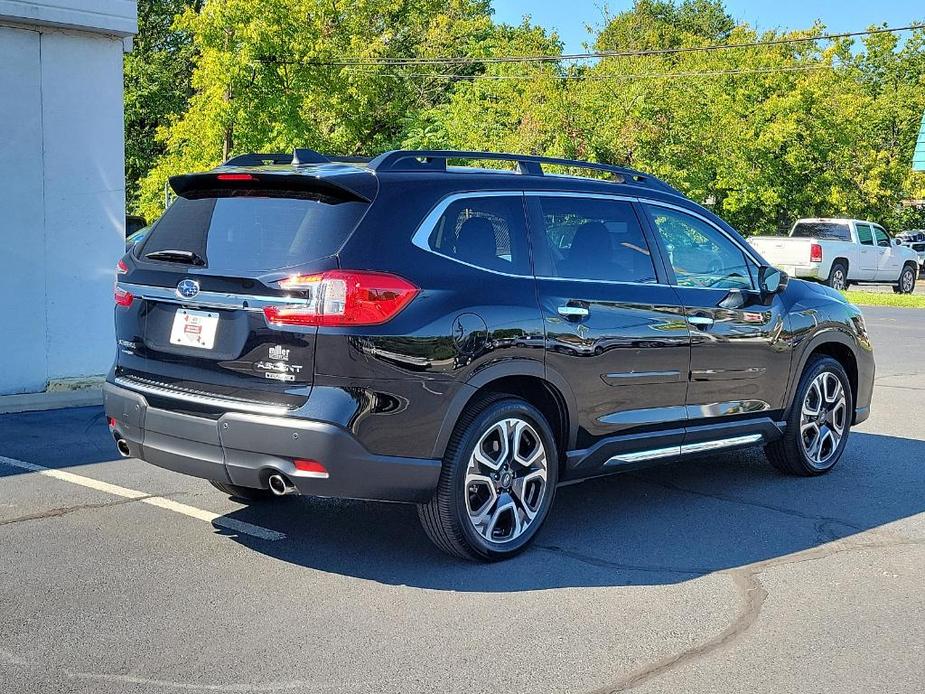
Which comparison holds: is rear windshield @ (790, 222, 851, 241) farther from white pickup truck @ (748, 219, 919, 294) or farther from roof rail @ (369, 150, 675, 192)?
roof rail @ (369, 150, 675, 192)

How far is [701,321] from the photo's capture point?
20.8 ft

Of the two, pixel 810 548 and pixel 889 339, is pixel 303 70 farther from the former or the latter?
pixel 810 548

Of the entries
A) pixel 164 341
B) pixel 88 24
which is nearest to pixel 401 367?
pixel 164 341

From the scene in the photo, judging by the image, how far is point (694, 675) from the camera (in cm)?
401

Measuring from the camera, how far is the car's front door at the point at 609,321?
559cm

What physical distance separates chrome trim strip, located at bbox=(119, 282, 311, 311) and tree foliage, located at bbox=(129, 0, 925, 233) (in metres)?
26.5

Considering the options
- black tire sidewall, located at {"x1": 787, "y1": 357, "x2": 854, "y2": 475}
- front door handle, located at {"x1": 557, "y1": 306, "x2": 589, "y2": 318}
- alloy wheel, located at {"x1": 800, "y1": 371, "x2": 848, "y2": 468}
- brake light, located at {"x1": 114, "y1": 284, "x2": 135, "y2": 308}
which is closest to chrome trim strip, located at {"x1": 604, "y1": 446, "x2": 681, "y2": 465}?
front door handle, located at {"x1": 557, "y1": 306, "x2": 589, "y2": 318}

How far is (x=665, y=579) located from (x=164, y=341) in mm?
2544

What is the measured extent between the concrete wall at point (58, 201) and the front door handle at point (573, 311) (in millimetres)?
6318

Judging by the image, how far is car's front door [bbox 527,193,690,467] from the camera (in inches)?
220

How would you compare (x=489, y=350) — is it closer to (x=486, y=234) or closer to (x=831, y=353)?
(x=486, y=234)

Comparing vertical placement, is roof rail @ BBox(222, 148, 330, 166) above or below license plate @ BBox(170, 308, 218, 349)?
above

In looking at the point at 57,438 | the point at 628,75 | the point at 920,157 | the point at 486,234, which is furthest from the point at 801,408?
the point at 628,75

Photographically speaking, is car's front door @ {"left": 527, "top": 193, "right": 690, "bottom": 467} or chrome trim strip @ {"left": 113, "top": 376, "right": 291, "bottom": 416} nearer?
chrome trim strip @ {"left": 113, "top": 376, "right": 291, "bottom": 416}
